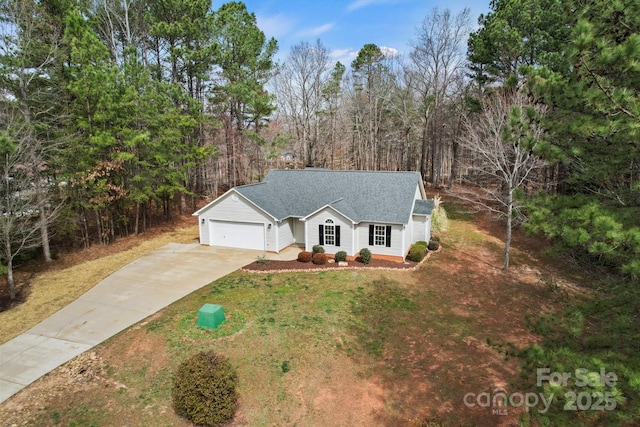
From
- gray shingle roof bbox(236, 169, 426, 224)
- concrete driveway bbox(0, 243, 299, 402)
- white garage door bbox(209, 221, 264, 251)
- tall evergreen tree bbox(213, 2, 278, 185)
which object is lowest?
concrete driveway bbox(0, 243, 299, 402)

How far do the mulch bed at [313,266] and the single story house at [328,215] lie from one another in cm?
70

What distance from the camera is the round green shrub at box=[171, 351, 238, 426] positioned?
8.45 meters

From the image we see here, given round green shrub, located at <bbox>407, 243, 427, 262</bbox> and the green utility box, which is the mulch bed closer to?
round green shrub, located at <bbox>407, 243, 427, 262</bbox>

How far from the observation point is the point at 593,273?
23.8 feet

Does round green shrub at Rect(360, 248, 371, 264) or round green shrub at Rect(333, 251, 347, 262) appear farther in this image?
round green shrub at Rect(333, 251, 347, 262)

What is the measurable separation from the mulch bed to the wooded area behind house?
6.21 meters

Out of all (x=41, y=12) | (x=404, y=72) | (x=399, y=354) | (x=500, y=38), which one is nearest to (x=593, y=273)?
(x=399, y=354)

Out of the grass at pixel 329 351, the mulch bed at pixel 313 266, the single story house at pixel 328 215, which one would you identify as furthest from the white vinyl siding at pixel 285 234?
the grass at pixel 329 351

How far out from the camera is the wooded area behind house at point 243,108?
19.9ft

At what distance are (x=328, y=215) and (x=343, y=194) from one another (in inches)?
108

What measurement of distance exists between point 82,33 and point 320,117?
30072 millimetres

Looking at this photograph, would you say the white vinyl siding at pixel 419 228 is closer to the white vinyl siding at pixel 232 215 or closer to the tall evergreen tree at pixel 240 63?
the white vinyl siding at pixel 232 215

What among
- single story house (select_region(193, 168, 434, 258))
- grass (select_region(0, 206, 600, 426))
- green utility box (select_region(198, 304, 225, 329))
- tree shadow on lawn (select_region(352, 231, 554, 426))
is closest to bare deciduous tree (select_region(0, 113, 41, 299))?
grass (select_region(0, 206, 600, 426))

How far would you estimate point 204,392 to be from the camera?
8.52 m
